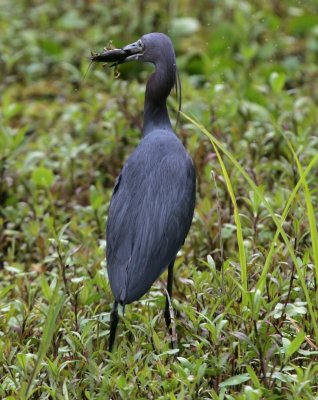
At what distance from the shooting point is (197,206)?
4938 millimetres

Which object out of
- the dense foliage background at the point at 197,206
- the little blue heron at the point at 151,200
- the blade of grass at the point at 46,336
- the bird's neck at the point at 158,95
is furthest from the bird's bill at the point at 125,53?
the blade of grass at the point at 46,336

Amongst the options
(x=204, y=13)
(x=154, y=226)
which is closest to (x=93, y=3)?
(x=204, y=13)

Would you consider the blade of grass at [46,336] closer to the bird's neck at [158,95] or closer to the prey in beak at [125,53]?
the bird's neck at [158,95]

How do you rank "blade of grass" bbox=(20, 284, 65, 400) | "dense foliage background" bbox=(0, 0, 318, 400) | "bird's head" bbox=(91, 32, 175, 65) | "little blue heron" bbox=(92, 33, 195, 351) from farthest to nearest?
"bird's head" bbox=(91, 32, 175, 65) < "little blue heron" bbox=(92, 33, 195, 351) < "dense foliage background" bbox=(0, 0, 318, 400) < "blade of grass" bbox=(20, 284, 65, 400)

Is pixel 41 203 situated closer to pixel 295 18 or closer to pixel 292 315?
pixel 292 315

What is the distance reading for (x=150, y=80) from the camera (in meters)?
4.09

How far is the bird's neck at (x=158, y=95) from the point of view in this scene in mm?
4062

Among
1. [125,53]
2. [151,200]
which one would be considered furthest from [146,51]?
[151,200]

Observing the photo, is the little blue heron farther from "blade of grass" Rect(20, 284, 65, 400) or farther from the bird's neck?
"blade of grass" Rect(20, 284, 65, 400)

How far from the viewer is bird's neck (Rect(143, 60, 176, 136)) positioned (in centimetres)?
406

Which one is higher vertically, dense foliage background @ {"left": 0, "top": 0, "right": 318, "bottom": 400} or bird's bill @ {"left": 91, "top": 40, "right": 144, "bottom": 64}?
bird's bill @ {"left": 91, "top": 40, "right": 144, "bottom": 64}

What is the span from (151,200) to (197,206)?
3.77ft

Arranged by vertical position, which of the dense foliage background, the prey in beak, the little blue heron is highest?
the prey in beak

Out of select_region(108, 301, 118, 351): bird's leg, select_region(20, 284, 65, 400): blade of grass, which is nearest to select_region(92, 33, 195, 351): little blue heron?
select_region(108, 301, 118, 351): bird's leg
